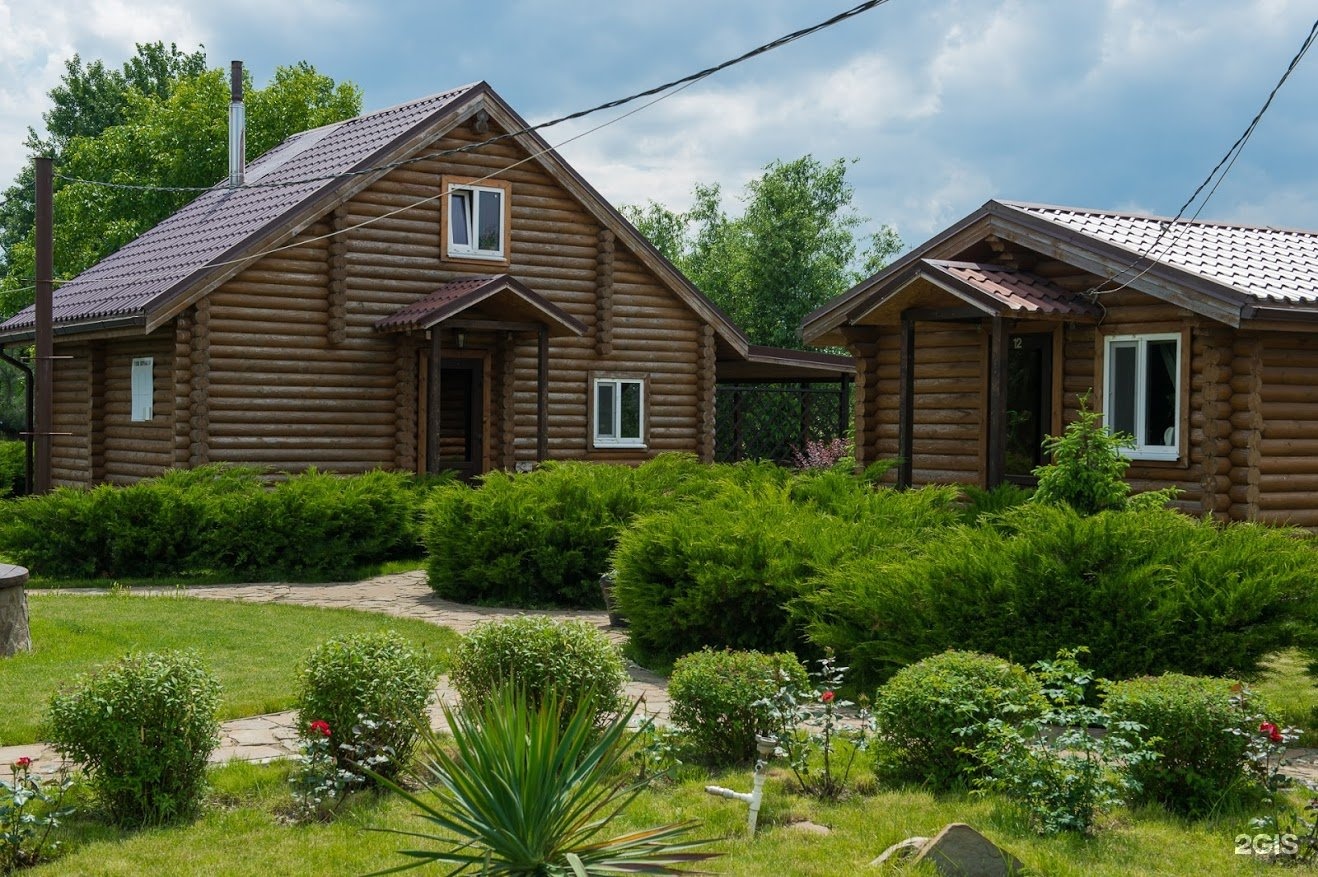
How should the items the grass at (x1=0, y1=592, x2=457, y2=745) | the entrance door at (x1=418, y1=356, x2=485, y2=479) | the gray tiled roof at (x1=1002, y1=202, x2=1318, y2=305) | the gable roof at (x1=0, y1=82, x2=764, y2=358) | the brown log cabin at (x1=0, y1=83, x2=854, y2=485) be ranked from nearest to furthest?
the grass at (x1=0, y1=592, x2=457, y2=745)
the gray tiled roof at (x1=1002, y1=202, x2=1318, y2=305)
the gable roof at (x1=0, y1=82, x2=764, y2=358)
the brown log cabin at (x1=0, y1=83, x2=854, y2=485)
the entrance door at (x1=418, y1=356, x2=485, y2=479)

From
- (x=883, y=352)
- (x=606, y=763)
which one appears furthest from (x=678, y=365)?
(x=606, y=763)

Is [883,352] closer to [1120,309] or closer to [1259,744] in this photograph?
[1120,309]

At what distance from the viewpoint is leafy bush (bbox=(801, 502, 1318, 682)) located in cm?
852

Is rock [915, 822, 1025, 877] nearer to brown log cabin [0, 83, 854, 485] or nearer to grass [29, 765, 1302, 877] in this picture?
grass [29, 765, 1302, 877]

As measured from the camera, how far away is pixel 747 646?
10.6 meters

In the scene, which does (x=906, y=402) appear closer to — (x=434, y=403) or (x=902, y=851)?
Answer: (x=434, y=403)

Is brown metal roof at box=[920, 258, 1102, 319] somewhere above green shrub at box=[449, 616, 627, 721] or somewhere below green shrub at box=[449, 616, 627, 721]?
above

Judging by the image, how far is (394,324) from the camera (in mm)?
21688

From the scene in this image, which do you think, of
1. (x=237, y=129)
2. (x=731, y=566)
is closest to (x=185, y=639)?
(x=731, y=566)

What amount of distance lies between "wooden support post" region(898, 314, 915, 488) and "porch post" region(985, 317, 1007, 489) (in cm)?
134

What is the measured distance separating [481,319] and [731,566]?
1261cm

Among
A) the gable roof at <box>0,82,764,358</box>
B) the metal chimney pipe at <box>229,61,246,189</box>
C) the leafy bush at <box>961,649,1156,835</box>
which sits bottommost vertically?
the leafy bush at <box>961,649,1156,835</box>

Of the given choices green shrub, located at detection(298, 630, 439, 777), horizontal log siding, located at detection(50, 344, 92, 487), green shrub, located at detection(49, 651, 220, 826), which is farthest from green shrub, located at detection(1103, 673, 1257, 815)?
horizontal log siding, located at detection(50, 344, 92, 487)

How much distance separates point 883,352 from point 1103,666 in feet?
34.1
